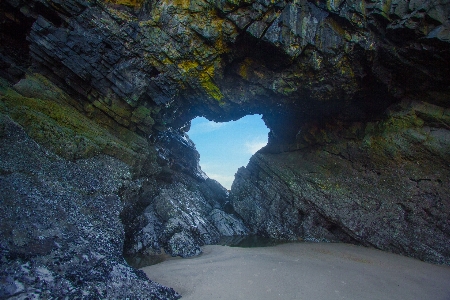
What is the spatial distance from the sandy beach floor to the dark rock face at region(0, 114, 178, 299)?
137cm

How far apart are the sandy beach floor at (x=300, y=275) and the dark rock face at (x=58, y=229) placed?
→ 1366mm

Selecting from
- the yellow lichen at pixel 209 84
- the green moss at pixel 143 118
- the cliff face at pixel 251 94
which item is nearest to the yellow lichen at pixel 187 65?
the cliff face at pixel 251 94

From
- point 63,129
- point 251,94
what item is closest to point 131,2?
point 63,129

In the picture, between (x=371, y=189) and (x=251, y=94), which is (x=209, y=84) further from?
(x=371, y=189)

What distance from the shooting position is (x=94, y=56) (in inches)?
523

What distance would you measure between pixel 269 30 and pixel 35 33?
38.7 feet

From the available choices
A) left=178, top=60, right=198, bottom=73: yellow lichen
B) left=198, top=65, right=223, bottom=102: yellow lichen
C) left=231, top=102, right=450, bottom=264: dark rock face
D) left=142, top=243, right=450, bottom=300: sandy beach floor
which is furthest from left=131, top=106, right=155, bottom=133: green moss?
left=231, top=102, right=450, bottom=264: dark rock face

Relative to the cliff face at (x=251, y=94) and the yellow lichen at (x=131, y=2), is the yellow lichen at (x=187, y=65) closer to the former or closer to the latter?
the cliff face at (x=251, y=94)

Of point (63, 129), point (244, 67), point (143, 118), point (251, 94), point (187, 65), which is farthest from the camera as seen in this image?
point (251, 94)

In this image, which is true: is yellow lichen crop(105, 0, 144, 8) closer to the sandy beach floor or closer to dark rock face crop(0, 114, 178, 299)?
dark rock face crop(0, 114, 178, 299)

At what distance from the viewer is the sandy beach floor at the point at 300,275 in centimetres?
787

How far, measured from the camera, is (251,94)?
593 inches

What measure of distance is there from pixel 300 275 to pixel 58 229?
8.29m

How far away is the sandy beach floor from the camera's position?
787cm
